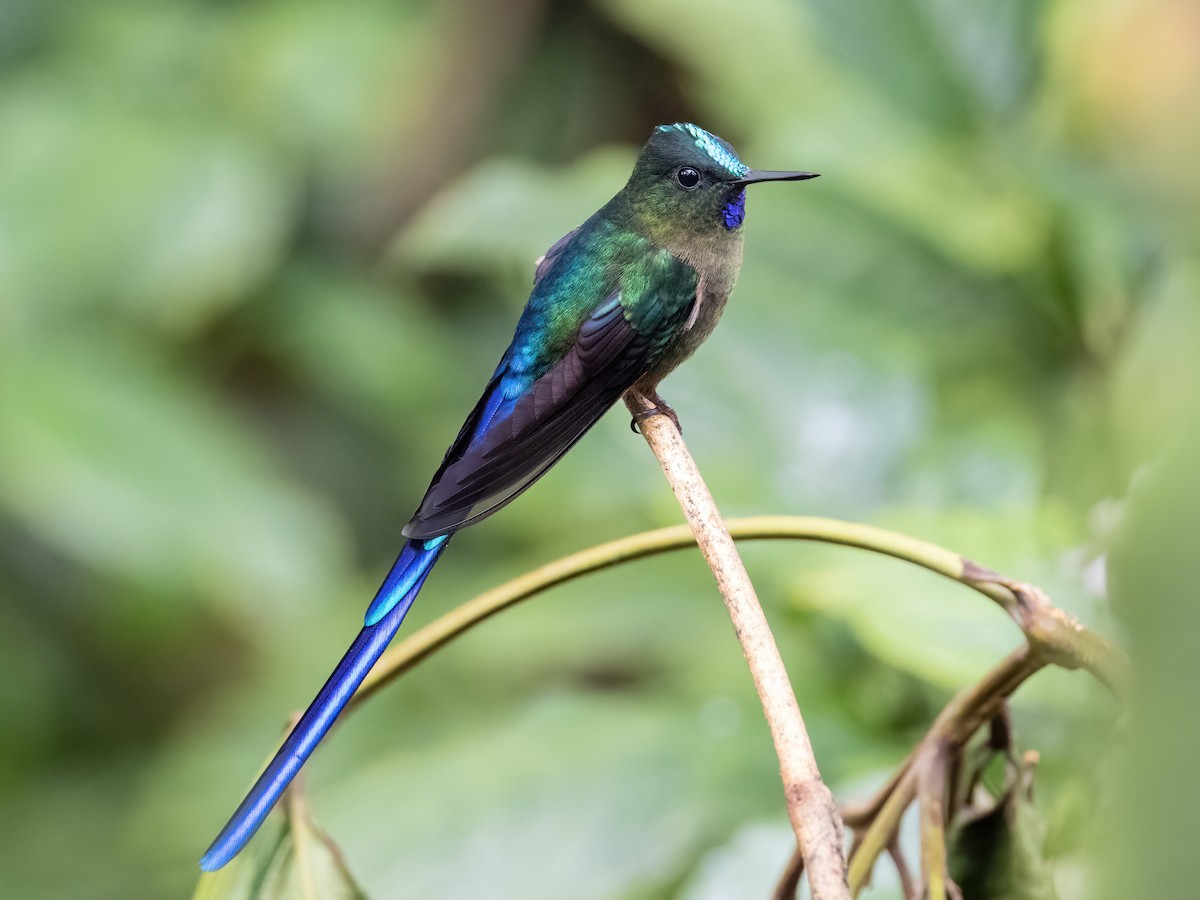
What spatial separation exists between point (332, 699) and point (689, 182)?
0.45 metres

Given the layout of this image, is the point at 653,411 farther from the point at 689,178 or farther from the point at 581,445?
the point at 581,445

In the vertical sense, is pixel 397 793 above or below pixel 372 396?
below

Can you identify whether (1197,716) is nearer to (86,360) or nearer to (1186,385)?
(1186,385)

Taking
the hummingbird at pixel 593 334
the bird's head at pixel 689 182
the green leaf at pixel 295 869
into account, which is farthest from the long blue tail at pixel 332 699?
the bird's head at pixel 689 182

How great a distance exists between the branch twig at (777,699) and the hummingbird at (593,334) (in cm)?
9

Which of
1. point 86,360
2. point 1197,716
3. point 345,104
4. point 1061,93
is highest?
point 345,104

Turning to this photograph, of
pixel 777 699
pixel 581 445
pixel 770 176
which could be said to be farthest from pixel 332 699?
pixel 581 445

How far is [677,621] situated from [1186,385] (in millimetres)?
1768

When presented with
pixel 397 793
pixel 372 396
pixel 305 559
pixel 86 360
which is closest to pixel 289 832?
pixel 397 793

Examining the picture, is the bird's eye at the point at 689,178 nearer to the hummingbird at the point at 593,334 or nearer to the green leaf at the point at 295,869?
the hummingbird at the point at 593,334

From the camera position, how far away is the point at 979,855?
973 mm

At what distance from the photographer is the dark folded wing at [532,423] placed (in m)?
0.89

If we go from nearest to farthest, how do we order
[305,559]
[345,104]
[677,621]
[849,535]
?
[849,535], [677,621], [305,559], [345,104]

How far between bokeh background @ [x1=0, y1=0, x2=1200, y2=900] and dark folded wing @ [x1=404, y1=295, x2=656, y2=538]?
15.0 inches
